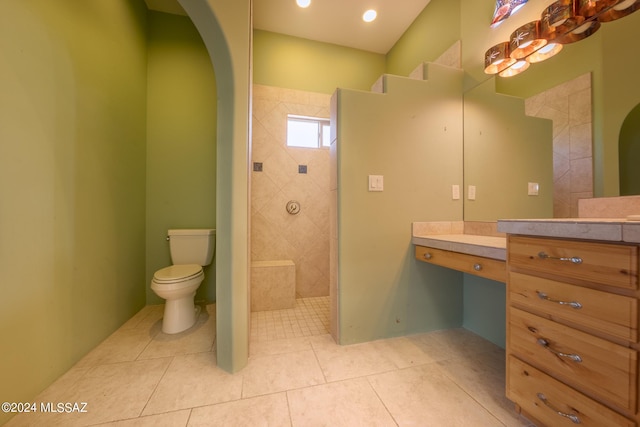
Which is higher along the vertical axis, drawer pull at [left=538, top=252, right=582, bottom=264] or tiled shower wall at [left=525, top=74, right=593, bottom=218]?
tiled shower wall at [left=525, top=74, right=593, bottom=218]

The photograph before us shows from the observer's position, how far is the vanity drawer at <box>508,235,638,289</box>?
709 mm

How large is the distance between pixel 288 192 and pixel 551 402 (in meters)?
2.35

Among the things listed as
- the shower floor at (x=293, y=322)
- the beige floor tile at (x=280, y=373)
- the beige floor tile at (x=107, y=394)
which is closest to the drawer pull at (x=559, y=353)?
the beige floor tile at (x=280, y=373)

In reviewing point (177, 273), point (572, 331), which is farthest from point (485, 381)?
point (177, 273)

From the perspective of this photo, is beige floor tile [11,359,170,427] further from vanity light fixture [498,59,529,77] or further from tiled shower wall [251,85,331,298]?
vanity light fixture [498,59,529,77]

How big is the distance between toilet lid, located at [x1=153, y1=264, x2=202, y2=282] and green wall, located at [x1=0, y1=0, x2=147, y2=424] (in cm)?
37

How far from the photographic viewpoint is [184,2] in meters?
1.18

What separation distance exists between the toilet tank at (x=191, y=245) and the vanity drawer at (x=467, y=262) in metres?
1.95

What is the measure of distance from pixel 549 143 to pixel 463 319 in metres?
1.47

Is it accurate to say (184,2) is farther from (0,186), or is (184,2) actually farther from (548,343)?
(548,343)

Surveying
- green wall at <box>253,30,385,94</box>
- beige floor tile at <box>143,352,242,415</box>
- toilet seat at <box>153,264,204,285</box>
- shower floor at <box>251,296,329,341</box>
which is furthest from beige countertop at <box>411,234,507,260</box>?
green wall at <box>253,30,385,94</box>

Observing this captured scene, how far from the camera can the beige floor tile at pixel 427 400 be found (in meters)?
1.08

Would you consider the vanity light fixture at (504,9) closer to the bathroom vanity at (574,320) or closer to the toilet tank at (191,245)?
the bathroom vanity at (574,320)

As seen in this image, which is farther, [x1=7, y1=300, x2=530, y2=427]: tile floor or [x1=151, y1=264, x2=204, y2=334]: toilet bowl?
[x1=151, y1=264, x2=204, y2=334]: toilet bowl
